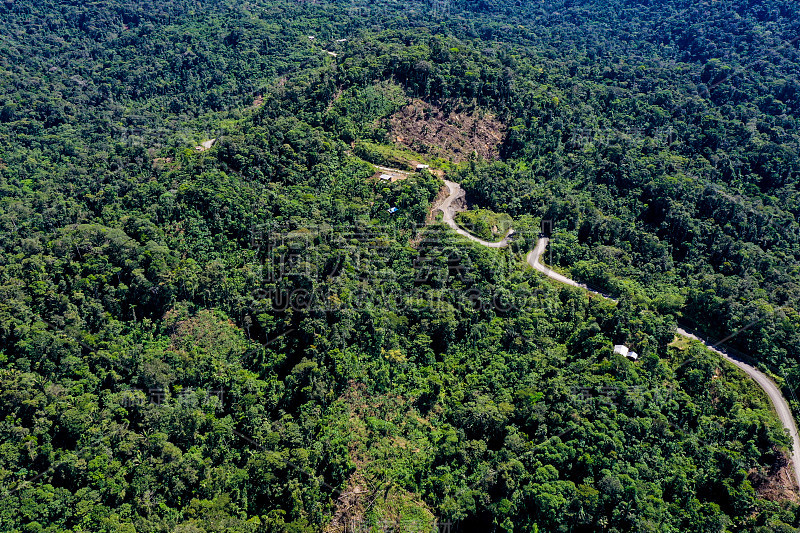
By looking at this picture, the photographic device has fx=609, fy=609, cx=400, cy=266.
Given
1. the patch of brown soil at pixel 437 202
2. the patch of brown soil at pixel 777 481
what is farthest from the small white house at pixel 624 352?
the patch of brown soil at pixel 437 202

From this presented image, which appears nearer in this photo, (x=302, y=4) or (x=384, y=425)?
(x=384, y=425)

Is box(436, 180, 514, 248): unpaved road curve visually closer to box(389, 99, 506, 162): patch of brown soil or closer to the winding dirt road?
the winding dirt road

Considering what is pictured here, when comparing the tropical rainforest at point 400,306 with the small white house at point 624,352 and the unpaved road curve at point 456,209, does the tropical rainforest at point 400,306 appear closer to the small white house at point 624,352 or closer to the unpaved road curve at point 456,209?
the small white house at point 624,352

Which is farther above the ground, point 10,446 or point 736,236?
point 736,236

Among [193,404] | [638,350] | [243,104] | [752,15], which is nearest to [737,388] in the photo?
[638,350]

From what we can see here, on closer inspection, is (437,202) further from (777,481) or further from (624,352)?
(777,481)

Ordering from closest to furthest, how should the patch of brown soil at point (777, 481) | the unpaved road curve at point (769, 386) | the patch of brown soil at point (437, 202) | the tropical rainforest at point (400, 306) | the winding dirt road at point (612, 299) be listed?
the tropical rainforest at point (400, 306), the patch of brown soil at point (777, 481), the unpaved road curve at point (769, 386), the winding dirt road at point (612, 299), the patch of brown soil at point (437, 202)

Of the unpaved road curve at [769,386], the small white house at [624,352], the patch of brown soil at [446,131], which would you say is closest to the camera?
the unpaved road curve at [769,386]

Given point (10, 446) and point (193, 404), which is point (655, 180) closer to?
point (193, 404)
